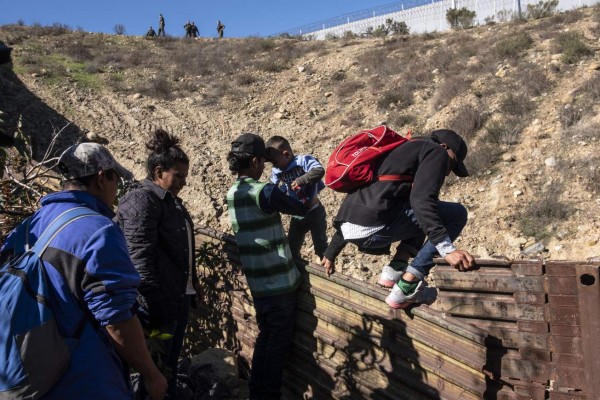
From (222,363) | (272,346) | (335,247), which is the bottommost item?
(222,363)

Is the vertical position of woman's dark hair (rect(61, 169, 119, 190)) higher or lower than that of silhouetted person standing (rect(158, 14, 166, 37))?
lower

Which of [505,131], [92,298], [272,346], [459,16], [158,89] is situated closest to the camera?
[92,298]

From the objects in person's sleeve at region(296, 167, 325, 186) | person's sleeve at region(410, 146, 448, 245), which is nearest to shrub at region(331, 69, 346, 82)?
person's sleeve at region(296, 167, 325, 186)

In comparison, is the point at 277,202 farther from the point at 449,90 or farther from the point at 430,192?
the point at 449,90

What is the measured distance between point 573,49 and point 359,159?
1134 centimetres

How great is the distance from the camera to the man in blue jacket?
1.93 meters

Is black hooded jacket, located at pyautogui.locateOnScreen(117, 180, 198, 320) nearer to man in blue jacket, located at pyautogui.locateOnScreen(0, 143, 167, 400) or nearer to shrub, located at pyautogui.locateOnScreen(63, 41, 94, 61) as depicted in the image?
man in blue jacket, located at pyautogui.locateOnScreen(0, 143, 167, 400)

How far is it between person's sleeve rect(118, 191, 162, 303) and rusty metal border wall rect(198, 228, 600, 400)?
1024 millimetres

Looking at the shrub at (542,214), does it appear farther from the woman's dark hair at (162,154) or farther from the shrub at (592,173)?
the woman's dark hair at (162,154)

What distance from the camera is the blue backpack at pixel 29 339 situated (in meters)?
1.83

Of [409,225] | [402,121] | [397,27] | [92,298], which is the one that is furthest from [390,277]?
[397,27]

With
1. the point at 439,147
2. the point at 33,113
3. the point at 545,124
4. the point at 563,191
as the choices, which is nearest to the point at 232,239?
the point at 439,147

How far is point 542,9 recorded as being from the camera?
19562mm

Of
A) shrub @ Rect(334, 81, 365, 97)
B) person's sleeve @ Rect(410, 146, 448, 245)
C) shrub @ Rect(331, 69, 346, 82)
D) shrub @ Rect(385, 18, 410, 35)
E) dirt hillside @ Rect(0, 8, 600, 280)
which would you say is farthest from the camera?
shrub @ Rect(385, 18, 410, 35)
